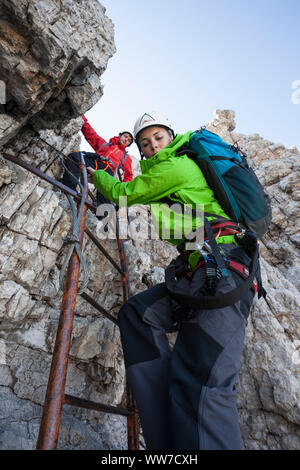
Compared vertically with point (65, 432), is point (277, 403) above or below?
above

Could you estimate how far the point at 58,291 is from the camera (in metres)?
4.76

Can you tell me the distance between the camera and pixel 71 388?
405 centimetres

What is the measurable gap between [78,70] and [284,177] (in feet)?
42.8

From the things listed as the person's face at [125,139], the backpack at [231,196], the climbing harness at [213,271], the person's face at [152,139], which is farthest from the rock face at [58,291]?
the person's face at [125,139]

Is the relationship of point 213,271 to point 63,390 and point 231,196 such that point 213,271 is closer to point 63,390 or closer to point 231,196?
point 231,196

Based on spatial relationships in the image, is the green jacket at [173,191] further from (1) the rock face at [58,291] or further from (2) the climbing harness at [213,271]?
(1) the rock face at [58,291]

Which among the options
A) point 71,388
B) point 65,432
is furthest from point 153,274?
point 65,432

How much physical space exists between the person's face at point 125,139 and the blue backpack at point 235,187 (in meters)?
6.43

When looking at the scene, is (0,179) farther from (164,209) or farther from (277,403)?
(277,403)

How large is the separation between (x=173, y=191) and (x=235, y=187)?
2.32ft

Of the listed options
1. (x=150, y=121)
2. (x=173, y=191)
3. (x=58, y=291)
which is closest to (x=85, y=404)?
(x=173, y=191)

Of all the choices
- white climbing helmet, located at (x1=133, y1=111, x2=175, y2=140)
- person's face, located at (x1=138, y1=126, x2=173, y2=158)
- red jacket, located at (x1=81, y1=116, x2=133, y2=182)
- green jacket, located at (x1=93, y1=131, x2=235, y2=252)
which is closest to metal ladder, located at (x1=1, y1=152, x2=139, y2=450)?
green jacket, located at (x1=93, y1=131, x2=235, y2=252)

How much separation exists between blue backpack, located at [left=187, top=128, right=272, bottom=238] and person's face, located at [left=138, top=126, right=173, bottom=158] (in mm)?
1061

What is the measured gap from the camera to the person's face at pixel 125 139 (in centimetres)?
895
